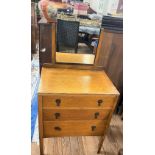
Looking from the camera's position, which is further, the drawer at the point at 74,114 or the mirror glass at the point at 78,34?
the mirror glass at the point at 78,34

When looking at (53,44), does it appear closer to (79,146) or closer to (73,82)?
(73,82)

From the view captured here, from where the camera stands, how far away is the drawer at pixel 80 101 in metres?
1.01

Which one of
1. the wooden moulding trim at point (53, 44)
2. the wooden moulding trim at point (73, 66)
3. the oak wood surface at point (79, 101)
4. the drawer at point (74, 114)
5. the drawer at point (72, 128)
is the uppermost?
the wooden moulding trim at point (53, 44)

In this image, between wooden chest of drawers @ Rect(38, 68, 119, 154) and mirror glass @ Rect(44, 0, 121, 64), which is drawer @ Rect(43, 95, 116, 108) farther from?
mirror glass @ Rect(44, 0, 121, 64)

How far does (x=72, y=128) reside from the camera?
48.0 inches

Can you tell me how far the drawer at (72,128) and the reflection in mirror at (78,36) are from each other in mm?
513

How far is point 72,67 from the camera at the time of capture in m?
1.28

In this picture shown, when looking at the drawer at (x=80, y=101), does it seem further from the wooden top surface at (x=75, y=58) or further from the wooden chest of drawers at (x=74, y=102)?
the wooden top surface at (x=75, y=58)

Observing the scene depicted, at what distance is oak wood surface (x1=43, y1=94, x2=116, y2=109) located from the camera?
101 cm

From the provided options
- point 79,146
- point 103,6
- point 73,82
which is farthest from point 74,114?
point 103,6

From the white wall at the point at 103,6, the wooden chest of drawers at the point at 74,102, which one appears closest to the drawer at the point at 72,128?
the wooden chest of drawers at the point at 74,102

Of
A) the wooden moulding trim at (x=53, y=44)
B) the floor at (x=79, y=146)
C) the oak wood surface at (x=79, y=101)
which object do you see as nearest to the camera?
the oak wood surface at (x=79, y=101)
